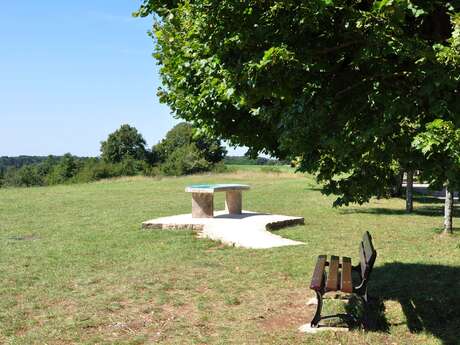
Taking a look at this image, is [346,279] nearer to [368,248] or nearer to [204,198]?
[368,248]

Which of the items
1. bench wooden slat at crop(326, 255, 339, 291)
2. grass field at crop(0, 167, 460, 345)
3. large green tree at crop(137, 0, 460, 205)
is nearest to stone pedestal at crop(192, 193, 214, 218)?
grass field at crop(0, 167, 460, 345)

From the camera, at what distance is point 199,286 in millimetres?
8383

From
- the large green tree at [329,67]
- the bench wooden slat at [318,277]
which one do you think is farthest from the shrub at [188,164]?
the large green tree at [329,67]

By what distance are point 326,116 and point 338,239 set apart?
8.66 metres

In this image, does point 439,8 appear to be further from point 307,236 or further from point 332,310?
point 307,236

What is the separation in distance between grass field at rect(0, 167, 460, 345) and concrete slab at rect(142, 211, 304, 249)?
474mm

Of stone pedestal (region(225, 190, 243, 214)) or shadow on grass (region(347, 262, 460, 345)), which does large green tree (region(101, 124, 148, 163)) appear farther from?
shadow on grass (region(347, 262, 460, 345))

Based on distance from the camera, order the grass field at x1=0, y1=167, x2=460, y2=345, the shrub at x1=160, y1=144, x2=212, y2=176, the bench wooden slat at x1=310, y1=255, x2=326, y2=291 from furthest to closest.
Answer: the shrub at x1=160, y1=144, x2=212, y2=176
the grass field at x1=0, y1=167, x2=460, y2=345
the bench wooden slat at x1=310, y1=255, x2=326, y2=291

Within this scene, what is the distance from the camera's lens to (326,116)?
459cm

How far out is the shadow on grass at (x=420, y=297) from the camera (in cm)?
627

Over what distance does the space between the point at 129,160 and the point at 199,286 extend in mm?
77359

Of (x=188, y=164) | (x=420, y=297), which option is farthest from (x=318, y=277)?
(x=188, y=164)

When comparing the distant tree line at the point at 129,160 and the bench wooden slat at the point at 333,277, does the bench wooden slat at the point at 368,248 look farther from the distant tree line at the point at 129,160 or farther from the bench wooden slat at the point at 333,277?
the distant tree line at the point at 129,160

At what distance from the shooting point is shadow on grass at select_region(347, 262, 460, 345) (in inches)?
247
